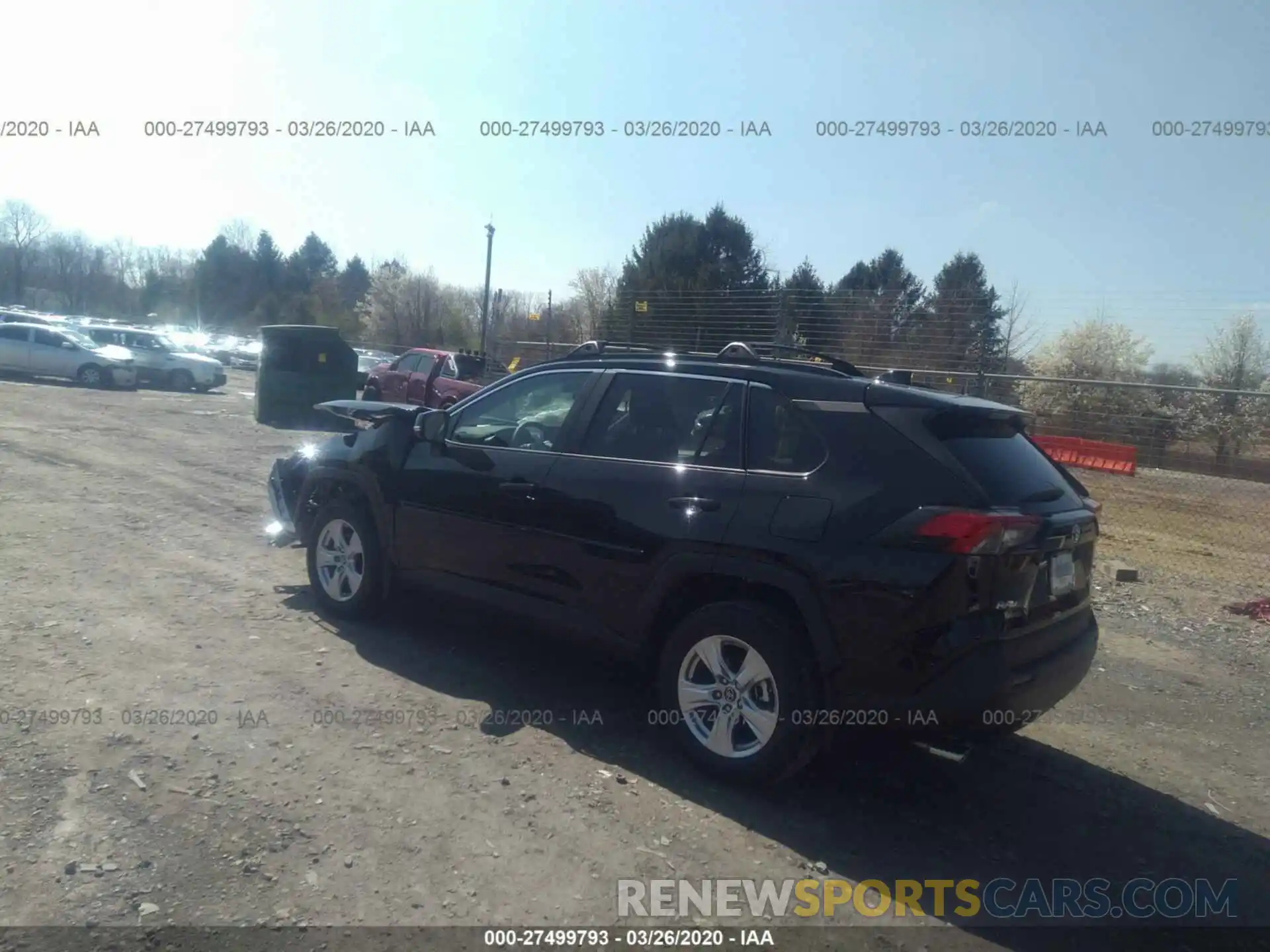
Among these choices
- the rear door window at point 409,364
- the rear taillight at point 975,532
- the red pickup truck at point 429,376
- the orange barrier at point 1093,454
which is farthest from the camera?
the rear door window at point 409,364

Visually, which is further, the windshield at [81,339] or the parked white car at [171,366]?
the parked white car at [171,366]

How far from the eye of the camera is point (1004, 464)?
4047mm

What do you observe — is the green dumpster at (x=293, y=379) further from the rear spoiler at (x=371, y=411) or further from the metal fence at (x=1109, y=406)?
the rear spoiler at (x=371, y=411)

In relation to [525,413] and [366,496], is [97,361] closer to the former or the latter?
[366,496]

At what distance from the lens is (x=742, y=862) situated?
3.62 m

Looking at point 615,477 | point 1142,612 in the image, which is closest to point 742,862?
point 615,477

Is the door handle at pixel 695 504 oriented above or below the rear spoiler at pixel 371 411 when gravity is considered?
below

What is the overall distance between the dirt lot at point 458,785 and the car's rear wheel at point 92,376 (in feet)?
68.7

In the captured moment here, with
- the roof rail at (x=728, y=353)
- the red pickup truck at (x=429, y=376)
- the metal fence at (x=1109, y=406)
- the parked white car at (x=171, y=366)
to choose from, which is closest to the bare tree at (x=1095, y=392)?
the metal fence at (x=1109, y=406)

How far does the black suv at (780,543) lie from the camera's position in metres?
3.71

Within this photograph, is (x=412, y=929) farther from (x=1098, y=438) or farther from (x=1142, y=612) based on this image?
(x=1098, y=438)

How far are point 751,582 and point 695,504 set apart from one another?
45 cm

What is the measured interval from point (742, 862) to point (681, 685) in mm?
A: 903

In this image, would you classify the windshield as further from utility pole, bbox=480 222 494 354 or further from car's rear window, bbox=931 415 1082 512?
car's rear window, bbox=931 415 1082 512
